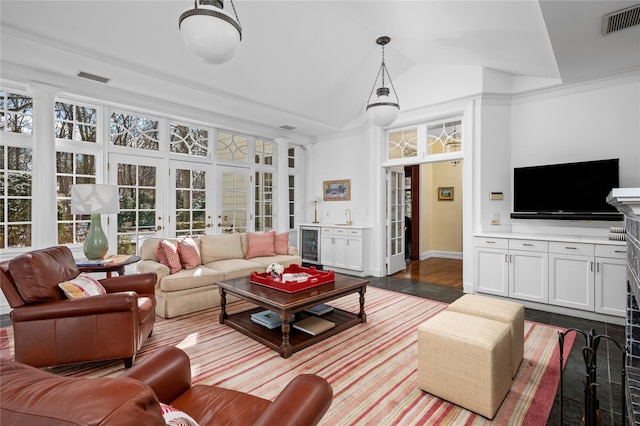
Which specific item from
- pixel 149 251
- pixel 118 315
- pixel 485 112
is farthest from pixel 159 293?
pixel 485 112

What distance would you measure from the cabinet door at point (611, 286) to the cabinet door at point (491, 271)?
910 millimetres

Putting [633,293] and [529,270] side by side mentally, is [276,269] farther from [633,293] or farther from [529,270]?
[529,270]

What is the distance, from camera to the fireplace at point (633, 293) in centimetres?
145

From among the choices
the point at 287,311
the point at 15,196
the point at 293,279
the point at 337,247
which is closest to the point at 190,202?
the point at 15,196

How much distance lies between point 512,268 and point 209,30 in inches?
169

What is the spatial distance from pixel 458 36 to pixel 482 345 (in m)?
3.63

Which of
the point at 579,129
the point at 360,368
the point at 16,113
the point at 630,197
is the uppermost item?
the point at 16,113

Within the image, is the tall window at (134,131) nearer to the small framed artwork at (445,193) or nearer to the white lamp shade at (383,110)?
the white lamp shade at (383,110)

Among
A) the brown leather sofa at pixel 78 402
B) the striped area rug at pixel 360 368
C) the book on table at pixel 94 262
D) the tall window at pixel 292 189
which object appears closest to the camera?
the brown leather sofa at pixel 78 402

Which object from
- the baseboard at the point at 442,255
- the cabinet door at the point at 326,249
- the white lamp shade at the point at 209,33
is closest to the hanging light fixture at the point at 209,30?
the white lamp shade at the point at 209,33

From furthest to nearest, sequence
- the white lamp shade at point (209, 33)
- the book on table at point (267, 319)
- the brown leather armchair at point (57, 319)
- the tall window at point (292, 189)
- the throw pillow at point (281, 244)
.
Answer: the tall window at point (292, 189), the throw pillow at point (281, 244), the book on table at point (267, 319), the brown leather armchair at point (57, 319), the white lamp shade at point (209, 33)

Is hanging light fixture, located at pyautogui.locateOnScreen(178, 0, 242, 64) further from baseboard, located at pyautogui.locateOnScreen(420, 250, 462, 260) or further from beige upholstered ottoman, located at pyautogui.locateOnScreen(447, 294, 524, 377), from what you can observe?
baseboard, located at pyautogui.locateOnScreen(420, 250, 462, 260)

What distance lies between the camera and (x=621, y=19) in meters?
2.76

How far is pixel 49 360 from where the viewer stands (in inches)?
89.7
